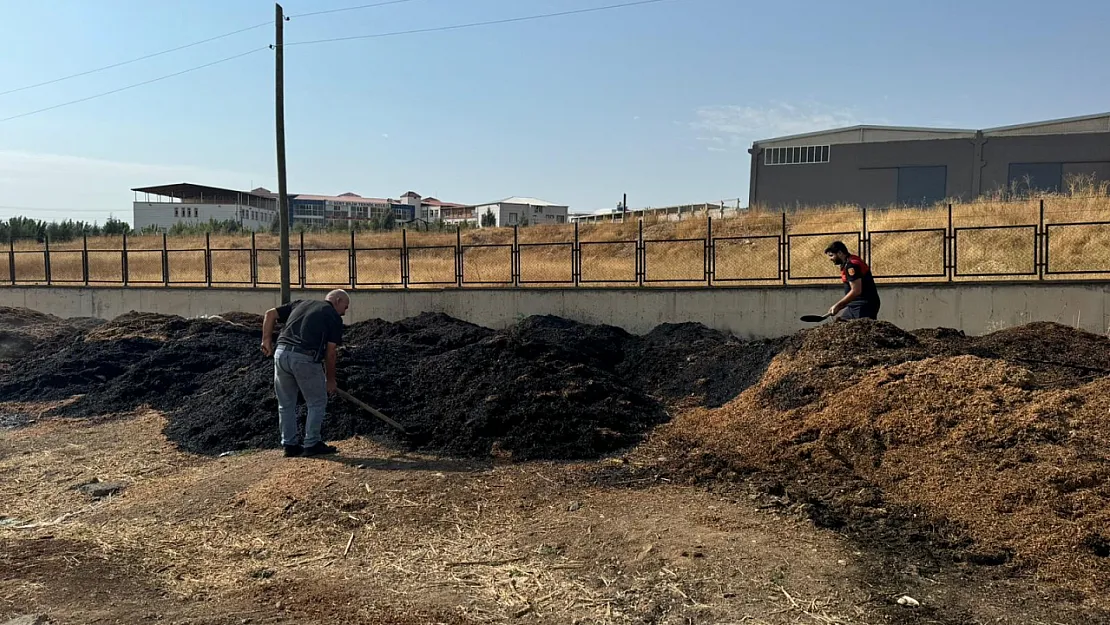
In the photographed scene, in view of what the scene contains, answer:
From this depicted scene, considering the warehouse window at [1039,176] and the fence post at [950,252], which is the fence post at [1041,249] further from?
the warehouse window at [1039,176]

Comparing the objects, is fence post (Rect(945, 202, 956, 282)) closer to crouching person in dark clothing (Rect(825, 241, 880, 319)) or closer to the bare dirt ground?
crouching person in dark clothing (Rect(825, 241, 880, 319))

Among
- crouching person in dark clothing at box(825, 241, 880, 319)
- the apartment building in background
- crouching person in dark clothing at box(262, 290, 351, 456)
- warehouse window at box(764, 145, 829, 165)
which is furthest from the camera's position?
the apartment building in background

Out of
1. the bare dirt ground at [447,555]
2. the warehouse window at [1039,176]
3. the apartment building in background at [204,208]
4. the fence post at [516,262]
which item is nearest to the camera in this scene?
the bare dirt ground at [447,555]

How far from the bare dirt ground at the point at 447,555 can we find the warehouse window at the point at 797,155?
32433mm

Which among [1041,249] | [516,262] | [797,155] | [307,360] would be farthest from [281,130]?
[797,155]

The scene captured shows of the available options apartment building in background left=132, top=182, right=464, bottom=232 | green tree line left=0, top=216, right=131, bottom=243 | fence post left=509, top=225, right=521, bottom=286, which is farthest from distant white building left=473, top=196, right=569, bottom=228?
fence post left=509, top=225, right=521, bottom=286

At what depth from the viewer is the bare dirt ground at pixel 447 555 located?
3.93m

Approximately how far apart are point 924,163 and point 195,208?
54549 mm

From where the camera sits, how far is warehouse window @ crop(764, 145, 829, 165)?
35906mm

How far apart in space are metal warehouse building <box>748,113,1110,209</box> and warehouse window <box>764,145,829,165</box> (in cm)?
5

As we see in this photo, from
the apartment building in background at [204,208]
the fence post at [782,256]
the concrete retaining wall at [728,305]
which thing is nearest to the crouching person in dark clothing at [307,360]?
the concrete retaining wall at [728,305]

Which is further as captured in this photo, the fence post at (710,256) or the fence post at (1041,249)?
the fence post at (710,256)

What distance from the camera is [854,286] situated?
→ 8.66m

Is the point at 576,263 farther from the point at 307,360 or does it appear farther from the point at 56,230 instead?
the point at 56,230
